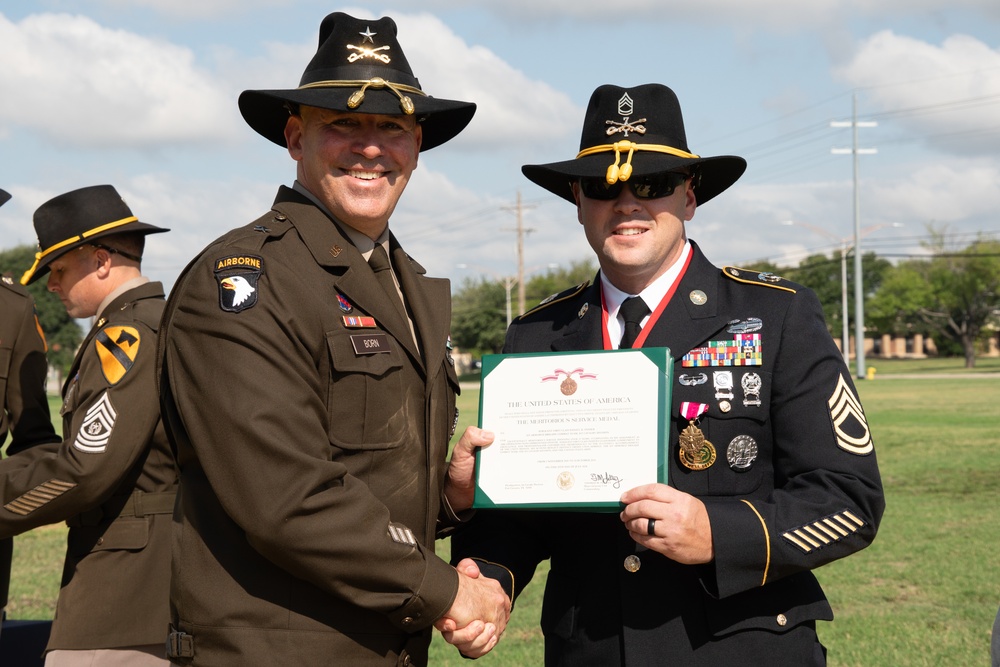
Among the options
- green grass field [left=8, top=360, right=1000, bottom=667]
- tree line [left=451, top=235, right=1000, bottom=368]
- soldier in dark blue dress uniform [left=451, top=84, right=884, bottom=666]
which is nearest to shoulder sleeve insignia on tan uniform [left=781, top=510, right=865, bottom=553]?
soldier in dark blue dress uniform [left=451, top=84, right=884, bottom=666]

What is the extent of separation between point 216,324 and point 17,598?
291 inches

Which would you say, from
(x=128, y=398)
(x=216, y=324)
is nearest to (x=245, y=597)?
(x=216, y=324)

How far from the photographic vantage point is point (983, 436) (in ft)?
66.5

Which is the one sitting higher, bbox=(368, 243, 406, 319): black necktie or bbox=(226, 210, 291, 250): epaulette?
bbox=(226, 210, 291, 250): epaulette

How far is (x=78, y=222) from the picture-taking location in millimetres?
4922

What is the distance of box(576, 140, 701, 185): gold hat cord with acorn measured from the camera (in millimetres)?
3514

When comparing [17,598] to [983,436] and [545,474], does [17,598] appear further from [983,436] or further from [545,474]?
[983,436]

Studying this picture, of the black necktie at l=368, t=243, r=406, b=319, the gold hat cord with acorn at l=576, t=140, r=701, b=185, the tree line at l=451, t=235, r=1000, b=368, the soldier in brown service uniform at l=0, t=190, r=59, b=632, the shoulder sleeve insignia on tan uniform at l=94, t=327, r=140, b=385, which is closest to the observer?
the black necktie at l=368, t=243, r=406, b=319

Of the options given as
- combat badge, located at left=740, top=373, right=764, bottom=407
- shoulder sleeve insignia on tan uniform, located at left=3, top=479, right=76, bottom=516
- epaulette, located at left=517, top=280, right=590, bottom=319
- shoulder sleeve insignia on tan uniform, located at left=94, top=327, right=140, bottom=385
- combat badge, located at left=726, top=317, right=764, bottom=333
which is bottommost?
shoulder sleeve insignia on tan uniform, located at left=3, top=479, right=76, bottom=516

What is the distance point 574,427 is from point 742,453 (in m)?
0.52

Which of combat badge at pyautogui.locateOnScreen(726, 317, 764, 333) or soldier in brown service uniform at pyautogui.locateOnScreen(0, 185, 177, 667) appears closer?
combat badge at pyautogui.locateOnScreen(726, 317, 764, 333)

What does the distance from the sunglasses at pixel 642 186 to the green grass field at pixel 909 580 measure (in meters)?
4.16

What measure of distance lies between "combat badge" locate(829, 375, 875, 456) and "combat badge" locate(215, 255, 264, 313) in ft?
5.59

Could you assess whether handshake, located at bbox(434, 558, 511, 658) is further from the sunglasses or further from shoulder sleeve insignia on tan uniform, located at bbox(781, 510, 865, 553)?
the sunglasses
